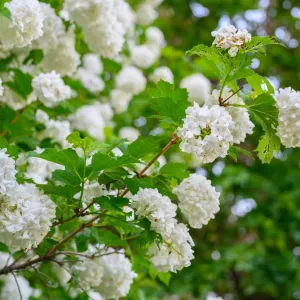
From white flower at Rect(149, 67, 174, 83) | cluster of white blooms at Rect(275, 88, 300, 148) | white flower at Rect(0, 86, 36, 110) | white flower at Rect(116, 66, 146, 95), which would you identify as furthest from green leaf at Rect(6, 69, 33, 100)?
white flower at Rect(149, 67, 174, 83)

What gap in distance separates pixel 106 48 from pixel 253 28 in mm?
3292

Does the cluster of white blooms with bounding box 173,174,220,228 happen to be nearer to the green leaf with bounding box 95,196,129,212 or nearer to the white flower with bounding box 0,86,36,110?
the green leaf with bounding box 95,196,129,212

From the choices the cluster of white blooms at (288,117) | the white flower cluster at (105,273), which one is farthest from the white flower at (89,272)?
the cluster of white blooms at (288,117)

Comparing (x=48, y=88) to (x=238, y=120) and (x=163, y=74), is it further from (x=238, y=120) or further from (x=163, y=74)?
(x=163, y=74)

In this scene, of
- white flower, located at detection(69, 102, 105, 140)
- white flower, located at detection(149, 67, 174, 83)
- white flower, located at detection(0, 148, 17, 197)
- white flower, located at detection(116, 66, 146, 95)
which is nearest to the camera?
white flower, located at detection(0, 148, 17, 197)

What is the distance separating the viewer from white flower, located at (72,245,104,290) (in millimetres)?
1808

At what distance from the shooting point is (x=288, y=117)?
1.37 m

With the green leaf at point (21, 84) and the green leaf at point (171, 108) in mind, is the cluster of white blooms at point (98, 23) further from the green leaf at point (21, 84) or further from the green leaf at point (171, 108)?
the green leaf at point (171, 108)

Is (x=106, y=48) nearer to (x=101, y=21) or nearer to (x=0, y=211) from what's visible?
(x=101, y=21)

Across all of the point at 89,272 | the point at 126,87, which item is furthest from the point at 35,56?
the point at 126,87

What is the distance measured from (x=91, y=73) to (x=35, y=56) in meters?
1.25

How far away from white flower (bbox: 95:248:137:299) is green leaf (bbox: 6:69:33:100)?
0.68 metres

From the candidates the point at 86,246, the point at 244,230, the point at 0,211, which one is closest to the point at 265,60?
the point at 244,230

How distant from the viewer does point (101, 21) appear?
2129mm
